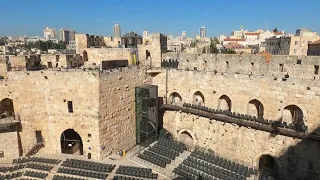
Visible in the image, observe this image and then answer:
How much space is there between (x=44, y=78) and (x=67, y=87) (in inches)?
71.3

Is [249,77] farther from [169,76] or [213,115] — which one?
[169,76]

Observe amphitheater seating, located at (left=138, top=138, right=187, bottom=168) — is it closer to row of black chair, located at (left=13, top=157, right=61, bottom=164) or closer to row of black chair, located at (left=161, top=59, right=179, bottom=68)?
row of black chair, located at (left=13, top=157, right=61, bottom=164)

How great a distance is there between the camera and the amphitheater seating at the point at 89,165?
1509 centimetres

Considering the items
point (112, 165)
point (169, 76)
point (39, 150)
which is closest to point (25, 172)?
point (39, 150)

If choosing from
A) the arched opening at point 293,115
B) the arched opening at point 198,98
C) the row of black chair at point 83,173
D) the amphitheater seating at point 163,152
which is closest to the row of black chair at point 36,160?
the row of black chair at point 83,173

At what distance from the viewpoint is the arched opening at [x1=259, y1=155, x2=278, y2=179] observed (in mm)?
15698

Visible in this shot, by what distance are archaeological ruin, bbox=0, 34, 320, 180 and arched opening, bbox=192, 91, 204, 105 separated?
3.2 inches

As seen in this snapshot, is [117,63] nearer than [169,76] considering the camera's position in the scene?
Yes

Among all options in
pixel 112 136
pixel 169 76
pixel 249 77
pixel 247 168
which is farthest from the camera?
pixel 169 76

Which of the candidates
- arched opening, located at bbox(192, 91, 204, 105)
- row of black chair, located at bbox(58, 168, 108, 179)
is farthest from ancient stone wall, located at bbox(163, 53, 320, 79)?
row of black chair, located at bbox(58, 168, 108, 179)

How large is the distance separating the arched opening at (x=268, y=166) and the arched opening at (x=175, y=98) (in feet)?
25.1

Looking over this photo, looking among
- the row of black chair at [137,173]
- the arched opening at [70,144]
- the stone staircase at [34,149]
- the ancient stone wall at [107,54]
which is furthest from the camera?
the ancient stone wall at [107,54]

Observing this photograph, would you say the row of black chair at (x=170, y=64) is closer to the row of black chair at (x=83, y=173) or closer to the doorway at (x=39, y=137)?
the row of black chair at (x=83, y=173)

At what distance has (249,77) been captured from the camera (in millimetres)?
16000
